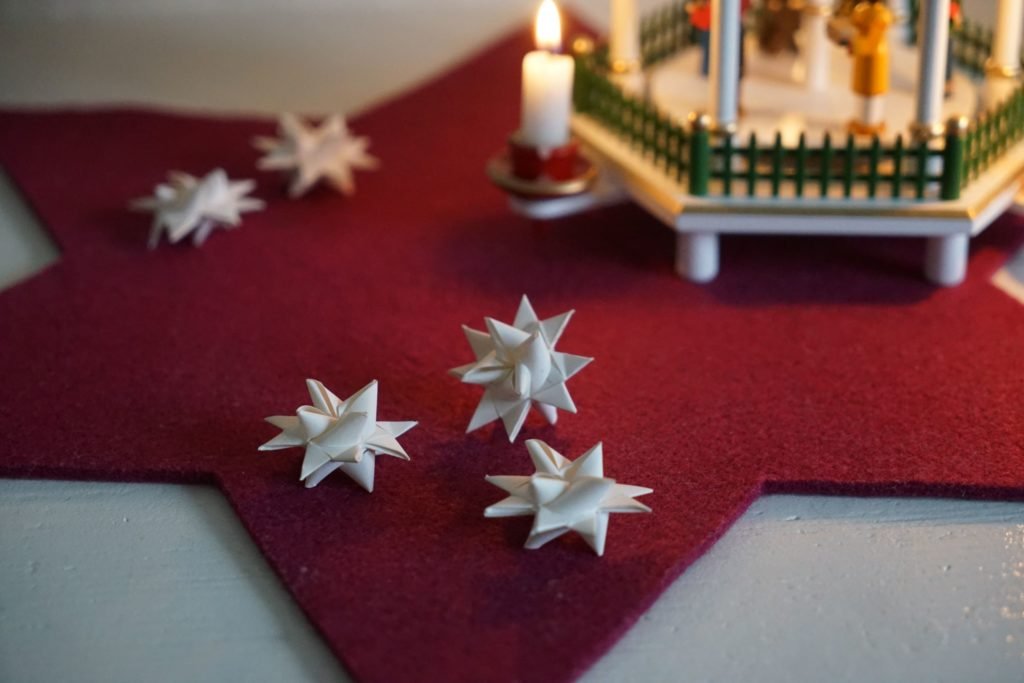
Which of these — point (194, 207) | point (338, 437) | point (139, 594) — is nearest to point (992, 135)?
point (338, 437)

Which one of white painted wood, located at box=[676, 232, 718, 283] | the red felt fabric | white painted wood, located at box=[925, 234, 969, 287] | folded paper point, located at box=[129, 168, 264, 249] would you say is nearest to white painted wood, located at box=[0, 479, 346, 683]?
the red felt fabric

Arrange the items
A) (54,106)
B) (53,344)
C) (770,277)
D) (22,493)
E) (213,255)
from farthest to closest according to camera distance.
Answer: (54,106), (213,255), (770,277), (53,344), (22,493)

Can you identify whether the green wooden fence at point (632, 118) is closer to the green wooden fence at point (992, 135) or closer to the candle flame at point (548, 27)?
the candle flame at point (548, 27)

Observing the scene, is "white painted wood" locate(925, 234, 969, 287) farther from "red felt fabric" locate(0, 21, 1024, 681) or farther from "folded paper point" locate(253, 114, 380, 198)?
"folded paper point" locate(253, 114, 380, 198)

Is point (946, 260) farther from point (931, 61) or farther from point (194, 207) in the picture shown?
point (194, 207)

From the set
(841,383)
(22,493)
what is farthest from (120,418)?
(841,383)

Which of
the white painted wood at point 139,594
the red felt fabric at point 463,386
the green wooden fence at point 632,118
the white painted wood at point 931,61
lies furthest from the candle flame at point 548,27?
the white painted wood at point 139,594

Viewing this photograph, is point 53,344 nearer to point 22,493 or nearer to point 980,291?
point 22,493

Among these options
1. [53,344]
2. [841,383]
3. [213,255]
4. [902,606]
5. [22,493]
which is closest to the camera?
[902,606]
